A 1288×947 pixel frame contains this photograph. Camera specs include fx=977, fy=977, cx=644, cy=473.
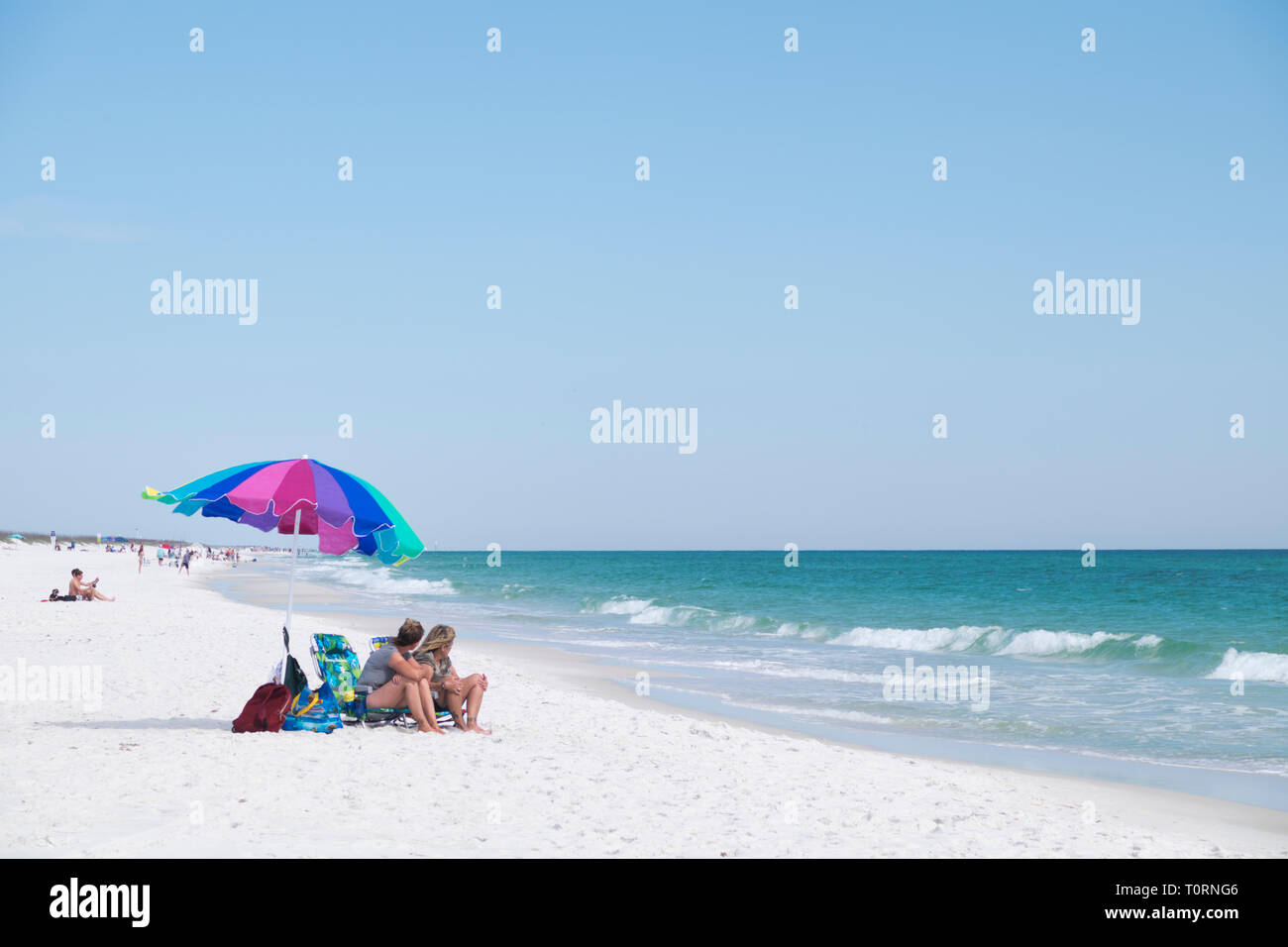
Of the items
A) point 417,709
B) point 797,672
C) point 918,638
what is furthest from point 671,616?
point 417,709

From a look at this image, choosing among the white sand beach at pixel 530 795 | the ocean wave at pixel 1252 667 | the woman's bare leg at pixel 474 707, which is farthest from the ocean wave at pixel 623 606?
the woman's bare leg at pixel 474 707

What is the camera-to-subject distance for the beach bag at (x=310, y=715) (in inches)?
358

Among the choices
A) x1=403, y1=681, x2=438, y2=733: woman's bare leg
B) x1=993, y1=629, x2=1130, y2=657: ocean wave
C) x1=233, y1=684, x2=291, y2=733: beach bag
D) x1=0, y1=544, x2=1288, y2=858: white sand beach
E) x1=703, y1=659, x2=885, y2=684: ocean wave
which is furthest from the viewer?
x1=993, y1=629, x2=1130, y2=657: ocean wave

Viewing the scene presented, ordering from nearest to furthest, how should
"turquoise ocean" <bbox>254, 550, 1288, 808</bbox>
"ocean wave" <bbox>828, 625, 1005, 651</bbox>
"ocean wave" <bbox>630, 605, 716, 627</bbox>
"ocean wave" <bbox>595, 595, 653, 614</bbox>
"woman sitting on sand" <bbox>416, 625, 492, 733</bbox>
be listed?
"woman sitting on sand" <bbox>416, 625, 492, 733</bbox>, "turquoise ocean" <bbox>254, 550, 1288, 808</bbox>, "ocean wave" <bbox>828, 625, 1005, 651</bbox>, "ocean wave" <bbox>630, 605, 716, 627</bbox>, "ocean wave" <bbox>595, 595, 653, 614</bbox>

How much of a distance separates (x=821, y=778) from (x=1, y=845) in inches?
229

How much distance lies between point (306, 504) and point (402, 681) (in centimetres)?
212

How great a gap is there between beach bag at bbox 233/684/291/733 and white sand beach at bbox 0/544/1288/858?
163 millimetres

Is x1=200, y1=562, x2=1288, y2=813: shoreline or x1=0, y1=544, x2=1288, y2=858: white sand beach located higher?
x1=0, y1=544, x2=1288, y2=858: white sand beach

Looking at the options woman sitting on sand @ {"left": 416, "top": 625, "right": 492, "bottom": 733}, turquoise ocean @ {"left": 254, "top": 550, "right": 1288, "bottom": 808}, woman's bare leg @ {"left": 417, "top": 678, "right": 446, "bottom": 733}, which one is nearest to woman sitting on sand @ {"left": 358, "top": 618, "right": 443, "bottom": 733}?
woman's bare leg @ {"left": 417, "top": 678, "right": 446, "bottom": 733}

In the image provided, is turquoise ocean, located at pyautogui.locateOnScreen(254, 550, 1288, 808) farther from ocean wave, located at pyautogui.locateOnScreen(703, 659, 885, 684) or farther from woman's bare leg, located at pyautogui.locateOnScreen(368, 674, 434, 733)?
woman's bare leg, located at pyautogui.locateOnScreen(368, 674, 434, 733)

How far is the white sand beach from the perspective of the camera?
5.91 metres

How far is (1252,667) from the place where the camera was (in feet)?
60.1

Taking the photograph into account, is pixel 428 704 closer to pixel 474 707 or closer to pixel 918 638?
pixel 474 707
